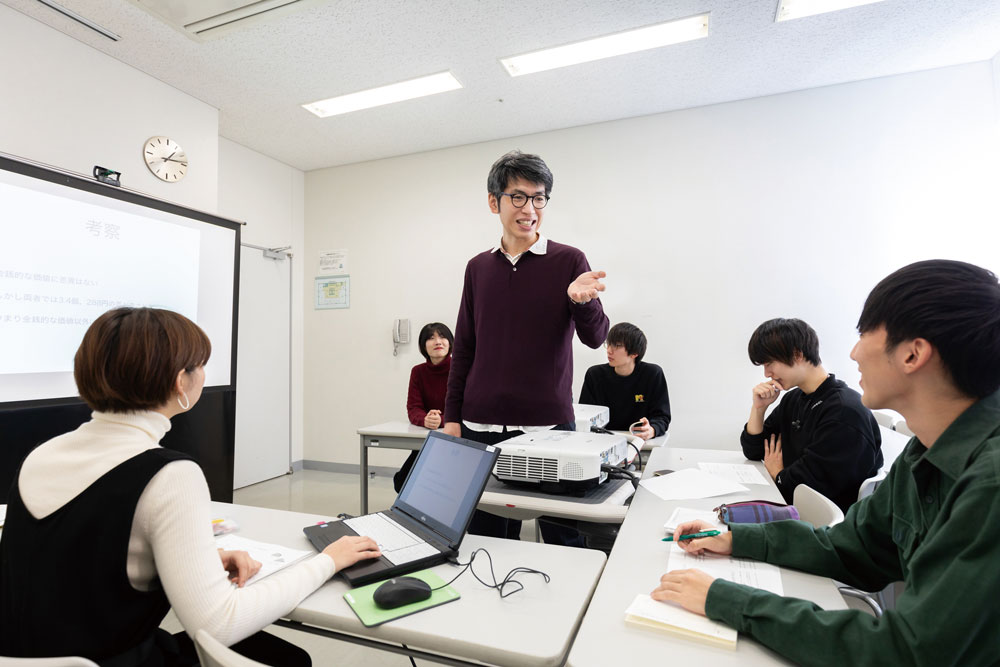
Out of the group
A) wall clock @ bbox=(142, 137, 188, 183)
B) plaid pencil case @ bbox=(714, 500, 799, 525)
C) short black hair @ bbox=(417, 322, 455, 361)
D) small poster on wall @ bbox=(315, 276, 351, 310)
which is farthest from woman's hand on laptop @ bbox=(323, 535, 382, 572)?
small poster on wall @ bbox=(315, 276, 351, 310)

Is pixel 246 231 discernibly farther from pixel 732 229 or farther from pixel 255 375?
pixel 732 229

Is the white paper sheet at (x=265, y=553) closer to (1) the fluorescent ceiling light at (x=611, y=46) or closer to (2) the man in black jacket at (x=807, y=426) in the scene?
(2) the man in black jacket at (x=807, y=426)

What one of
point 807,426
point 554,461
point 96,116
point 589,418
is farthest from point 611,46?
point 96,116

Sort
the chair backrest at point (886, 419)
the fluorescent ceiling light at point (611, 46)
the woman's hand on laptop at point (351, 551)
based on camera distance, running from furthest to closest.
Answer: the fluorescent ceiling light at point (611, 46)
the chair backrest at point (886, 419)
the woman's hand on laptop at point (351, 551)

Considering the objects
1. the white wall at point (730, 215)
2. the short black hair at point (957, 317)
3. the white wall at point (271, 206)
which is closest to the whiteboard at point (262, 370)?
the white wall at point (271, 206)

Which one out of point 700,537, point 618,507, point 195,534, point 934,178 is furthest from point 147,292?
point 934,178

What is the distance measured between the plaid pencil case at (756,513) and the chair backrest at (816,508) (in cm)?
12

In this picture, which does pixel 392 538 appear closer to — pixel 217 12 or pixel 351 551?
pixel 351 551

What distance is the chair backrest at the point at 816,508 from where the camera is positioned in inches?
51.5

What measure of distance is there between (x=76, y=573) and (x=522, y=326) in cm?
122

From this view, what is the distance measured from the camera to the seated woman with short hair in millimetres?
829

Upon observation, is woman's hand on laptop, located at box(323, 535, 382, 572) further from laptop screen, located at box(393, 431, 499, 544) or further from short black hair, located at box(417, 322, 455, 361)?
short black hair, located at box(417, 322, 455, 361)

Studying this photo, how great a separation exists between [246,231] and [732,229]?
13.3ft

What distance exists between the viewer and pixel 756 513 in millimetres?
1248
